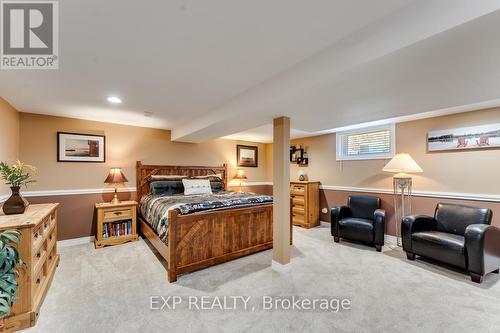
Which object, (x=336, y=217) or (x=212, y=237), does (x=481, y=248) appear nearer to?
(x=336, y=217)

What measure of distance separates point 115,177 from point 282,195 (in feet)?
10.0

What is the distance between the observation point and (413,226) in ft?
10.4

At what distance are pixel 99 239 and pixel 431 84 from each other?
15.8 ft

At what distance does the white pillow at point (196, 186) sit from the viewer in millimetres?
4453

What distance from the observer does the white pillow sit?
14.6 ft

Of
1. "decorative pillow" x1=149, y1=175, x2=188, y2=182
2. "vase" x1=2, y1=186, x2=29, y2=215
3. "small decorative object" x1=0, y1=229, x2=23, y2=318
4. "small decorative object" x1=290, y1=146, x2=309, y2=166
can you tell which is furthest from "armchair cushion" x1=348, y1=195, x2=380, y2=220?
"vase" x1=2, y1=186, x2=29, y2=215

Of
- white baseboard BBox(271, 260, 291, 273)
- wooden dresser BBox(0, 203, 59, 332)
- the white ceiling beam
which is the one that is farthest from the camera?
white baseboard BBox(271, 260, 291, 273)

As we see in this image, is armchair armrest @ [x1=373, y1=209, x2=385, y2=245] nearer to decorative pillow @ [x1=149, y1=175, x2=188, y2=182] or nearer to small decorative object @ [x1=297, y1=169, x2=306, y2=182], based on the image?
small decorative object @ [x1=297, y1=169, x2=306, y2=182]

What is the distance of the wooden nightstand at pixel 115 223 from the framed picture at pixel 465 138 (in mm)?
5264

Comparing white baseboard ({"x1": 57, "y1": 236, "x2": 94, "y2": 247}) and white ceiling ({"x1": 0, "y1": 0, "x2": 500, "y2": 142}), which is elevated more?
white ceiling ({"x1": 0, "y1": 0, "x2": 500, "y2": 142})

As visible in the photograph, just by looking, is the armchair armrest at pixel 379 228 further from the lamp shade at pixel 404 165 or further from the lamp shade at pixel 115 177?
the lamp shade at pixel 115 177

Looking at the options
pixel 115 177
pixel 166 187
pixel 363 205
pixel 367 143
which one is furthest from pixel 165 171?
pixel 367 143

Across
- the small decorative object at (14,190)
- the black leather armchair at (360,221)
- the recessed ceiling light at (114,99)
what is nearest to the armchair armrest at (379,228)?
the black leather armchair at (360,221)

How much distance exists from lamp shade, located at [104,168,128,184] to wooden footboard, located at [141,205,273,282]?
40.2 inches
